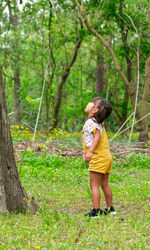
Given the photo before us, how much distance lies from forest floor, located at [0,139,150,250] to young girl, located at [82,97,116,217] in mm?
274

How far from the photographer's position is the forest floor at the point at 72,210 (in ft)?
8.73

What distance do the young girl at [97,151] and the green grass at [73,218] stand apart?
278 millimetres

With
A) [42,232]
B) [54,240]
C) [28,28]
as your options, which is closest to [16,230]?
[42,232]

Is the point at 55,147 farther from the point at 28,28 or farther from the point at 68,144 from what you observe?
the point at 28,28

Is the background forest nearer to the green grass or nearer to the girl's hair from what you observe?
the green grass

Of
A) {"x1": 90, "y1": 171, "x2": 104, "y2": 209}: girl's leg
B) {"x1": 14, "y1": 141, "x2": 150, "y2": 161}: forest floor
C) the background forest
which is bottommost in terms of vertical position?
{"x1": 14, "y1": 141, "x2": 150, "y2": 161}: forest floor

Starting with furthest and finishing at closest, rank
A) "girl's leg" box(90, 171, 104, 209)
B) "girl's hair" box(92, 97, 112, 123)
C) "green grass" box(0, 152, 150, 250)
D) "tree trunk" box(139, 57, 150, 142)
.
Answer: "tree trunk" box(139, 57, 150, 142) → "girl's hair" box(92, 97, 112, 123) → "girl's leg" box(90, 171, 104, 209) → "green grass" box(0, 152, 150, 250)

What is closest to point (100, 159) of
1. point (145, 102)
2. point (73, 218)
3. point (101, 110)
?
point (101, 110)

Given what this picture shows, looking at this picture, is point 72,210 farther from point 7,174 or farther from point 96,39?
point 96,39

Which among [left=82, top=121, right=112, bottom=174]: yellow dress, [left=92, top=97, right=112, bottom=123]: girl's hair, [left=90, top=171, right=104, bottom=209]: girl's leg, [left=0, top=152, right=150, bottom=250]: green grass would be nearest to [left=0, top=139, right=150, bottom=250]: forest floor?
[left=0, top=152, right=150, bottom=250]: green grass

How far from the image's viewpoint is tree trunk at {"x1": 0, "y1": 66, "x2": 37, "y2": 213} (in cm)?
339

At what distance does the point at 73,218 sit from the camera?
3330mm

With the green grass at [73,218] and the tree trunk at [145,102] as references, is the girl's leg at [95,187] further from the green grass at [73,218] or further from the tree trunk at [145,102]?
the tree trunk at [145,102]

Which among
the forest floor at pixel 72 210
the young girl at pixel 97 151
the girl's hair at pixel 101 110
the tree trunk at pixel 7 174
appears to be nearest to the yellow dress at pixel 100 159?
the young girl at pixel 97 151
